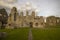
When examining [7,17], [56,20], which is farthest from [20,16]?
[56,20]

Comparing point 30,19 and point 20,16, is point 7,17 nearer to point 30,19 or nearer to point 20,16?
point 20,16

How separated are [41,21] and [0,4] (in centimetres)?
1198

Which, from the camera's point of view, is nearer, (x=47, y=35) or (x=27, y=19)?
(x=47, y=35)

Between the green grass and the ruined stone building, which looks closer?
the green grass

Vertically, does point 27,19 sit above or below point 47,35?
above

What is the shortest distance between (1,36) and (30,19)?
1362 centimetres

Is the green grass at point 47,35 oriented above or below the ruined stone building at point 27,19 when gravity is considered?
below

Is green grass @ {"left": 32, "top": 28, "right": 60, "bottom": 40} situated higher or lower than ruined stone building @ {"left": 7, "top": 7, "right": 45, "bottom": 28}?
lower

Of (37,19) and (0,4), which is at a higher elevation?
(0,4)

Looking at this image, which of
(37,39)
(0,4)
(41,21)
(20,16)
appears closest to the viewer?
(37,39)

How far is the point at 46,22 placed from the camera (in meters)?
20.5

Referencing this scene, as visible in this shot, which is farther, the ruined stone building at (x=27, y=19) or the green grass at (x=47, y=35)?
the ruined stone building at (x=27, y=19)

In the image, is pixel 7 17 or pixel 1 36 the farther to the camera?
pixel 7 17

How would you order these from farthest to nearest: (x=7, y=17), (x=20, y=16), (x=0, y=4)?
(x=20, y=16) < (x=7, y=17) < (x=0, y=4)
